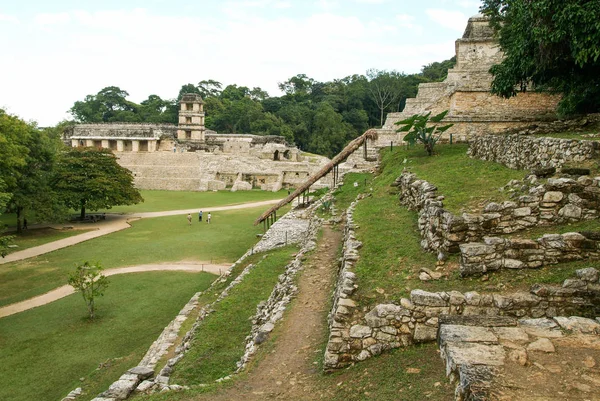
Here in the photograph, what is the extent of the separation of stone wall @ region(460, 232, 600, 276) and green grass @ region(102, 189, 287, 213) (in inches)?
1166

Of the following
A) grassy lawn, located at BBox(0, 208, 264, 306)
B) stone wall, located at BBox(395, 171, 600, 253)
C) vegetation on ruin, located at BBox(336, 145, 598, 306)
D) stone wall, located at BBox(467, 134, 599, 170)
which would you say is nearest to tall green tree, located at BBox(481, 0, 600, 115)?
stone wall, located at BBox(467, 134, 599, 170)

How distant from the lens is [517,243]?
21.9 feet

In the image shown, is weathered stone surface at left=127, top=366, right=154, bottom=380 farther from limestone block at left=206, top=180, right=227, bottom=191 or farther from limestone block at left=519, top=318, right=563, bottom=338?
limestone block at left=206, top=180, right=227, bottom=191

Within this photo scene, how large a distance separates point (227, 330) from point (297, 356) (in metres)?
3.33

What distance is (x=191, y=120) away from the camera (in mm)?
60250

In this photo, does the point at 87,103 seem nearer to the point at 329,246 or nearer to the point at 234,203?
the point at 234,203

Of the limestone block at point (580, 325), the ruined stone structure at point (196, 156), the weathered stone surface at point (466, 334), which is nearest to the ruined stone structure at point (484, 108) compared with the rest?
the limestone block at point (580, 325)

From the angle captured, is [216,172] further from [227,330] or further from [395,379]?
[395,379]

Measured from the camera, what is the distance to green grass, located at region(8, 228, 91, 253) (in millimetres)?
22812

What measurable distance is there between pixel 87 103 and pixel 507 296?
95.8m

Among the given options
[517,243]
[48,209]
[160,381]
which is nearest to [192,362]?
[160,381]

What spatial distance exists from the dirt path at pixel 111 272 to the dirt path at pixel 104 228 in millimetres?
5642

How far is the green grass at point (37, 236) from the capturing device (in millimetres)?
22812

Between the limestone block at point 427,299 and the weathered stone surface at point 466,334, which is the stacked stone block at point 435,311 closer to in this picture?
the limestone block at point 427,299
